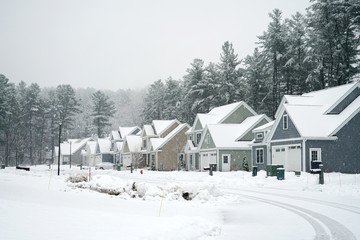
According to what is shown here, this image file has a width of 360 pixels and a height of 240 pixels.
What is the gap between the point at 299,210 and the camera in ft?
47.1

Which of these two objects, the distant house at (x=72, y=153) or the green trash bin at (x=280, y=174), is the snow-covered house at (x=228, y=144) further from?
the distant house at (x=72, y=153)

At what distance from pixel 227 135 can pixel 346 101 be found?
53.0 ft

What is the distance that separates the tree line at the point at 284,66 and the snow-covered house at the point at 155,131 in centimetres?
985

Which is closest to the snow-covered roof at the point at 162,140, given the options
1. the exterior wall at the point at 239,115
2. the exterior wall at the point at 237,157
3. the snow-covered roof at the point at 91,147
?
the exterior wall at the point at 239,115

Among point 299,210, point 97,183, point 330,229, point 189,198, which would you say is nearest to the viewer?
point 330,229

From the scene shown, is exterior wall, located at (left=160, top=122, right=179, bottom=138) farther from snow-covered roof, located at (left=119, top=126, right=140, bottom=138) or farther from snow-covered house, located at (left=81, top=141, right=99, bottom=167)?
snow-covered house, located at (left=81, top=141, right=99, bottom=167)

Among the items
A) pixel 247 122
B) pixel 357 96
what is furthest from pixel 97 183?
pixel 247 122

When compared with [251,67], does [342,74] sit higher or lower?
lower

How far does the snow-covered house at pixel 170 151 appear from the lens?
6056cm

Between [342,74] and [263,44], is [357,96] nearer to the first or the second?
[342,74]

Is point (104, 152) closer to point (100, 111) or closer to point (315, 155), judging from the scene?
point (100, 111)

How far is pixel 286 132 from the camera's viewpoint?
37.0 m

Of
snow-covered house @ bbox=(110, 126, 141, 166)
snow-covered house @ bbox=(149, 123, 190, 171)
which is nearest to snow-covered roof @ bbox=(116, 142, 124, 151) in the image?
snow-covered house @ bbox=(110, 126, 141, 166)

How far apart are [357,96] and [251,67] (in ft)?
108
